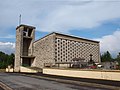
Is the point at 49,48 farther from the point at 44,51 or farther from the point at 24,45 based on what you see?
the point at 24,45

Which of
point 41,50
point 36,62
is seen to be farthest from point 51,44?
point 36,62

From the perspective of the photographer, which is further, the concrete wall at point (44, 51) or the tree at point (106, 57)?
the tree at point (106, 57)

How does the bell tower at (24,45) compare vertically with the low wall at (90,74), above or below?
above

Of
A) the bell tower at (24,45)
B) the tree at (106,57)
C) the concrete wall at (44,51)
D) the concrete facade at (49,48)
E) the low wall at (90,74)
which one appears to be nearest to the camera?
the low wall at (90,74)

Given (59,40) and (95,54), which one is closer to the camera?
(59,40)

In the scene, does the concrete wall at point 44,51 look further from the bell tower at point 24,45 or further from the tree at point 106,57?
the tree at point 106,57

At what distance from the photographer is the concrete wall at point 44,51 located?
231 feet

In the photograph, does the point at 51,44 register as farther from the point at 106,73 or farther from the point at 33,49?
the point at 106,73

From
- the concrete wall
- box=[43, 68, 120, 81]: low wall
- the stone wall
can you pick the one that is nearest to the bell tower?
the concrete wall

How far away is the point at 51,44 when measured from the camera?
235ft

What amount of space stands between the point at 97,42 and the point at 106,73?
70319 mm

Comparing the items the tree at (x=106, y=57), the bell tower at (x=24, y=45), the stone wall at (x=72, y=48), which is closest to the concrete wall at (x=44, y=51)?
the stone wall at (x=72, y=48)

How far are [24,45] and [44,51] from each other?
11.9 metres

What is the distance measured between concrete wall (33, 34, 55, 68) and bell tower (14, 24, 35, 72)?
263cm
